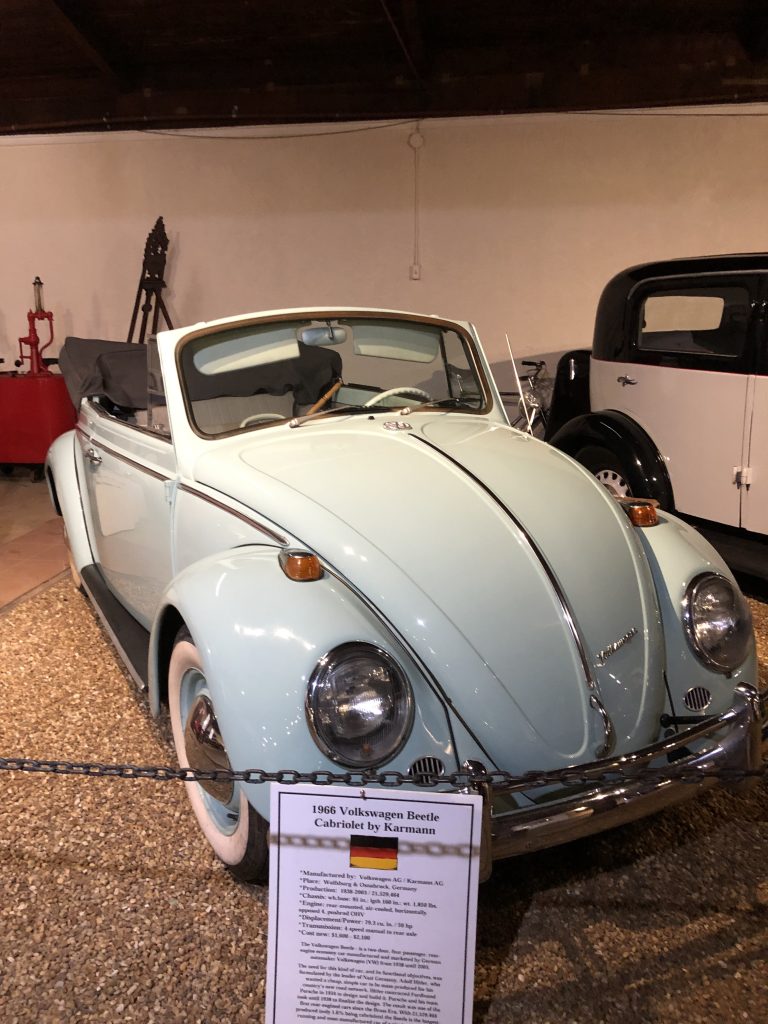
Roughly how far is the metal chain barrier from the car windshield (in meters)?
1.39

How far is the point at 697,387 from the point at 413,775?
3.46 metres

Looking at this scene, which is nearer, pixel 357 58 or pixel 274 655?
pixel 274 655

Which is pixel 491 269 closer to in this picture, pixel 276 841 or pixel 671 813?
pixel 671 813

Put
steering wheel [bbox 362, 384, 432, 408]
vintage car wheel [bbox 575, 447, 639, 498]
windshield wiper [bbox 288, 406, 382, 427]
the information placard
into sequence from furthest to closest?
1. vintage car wheel [bbox 575, 447, 639, 498]
2. steering wheel [bbox 362, 384, 432, 408]
3. windshield wiper [bbox 288, 406, 382, 427]
4. the information placard

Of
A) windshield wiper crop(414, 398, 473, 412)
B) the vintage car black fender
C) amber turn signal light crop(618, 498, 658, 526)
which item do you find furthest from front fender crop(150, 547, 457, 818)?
the vintage car black fender

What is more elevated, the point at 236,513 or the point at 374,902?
the point at 236,513

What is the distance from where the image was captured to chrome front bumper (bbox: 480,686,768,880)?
5.49ft

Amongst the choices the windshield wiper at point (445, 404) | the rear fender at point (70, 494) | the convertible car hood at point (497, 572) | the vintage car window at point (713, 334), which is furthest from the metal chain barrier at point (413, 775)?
the vintage car window at point (713, 334)

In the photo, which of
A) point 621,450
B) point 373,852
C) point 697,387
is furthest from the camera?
point 621,450

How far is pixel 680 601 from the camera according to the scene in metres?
2.28

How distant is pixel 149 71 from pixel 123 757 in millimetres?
7728

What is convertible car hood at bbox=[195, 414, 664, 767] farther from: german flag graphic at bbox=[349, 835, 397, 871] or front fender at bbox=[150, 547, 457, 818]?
german flag graphic at bbox=[349, 835, 397, 871]

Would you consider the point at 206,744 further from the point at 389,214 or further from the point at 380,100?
the point at 380,100

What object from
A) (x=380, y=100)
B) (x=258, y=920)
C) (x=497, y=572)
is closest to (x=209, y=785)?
(x=258, y=920)
